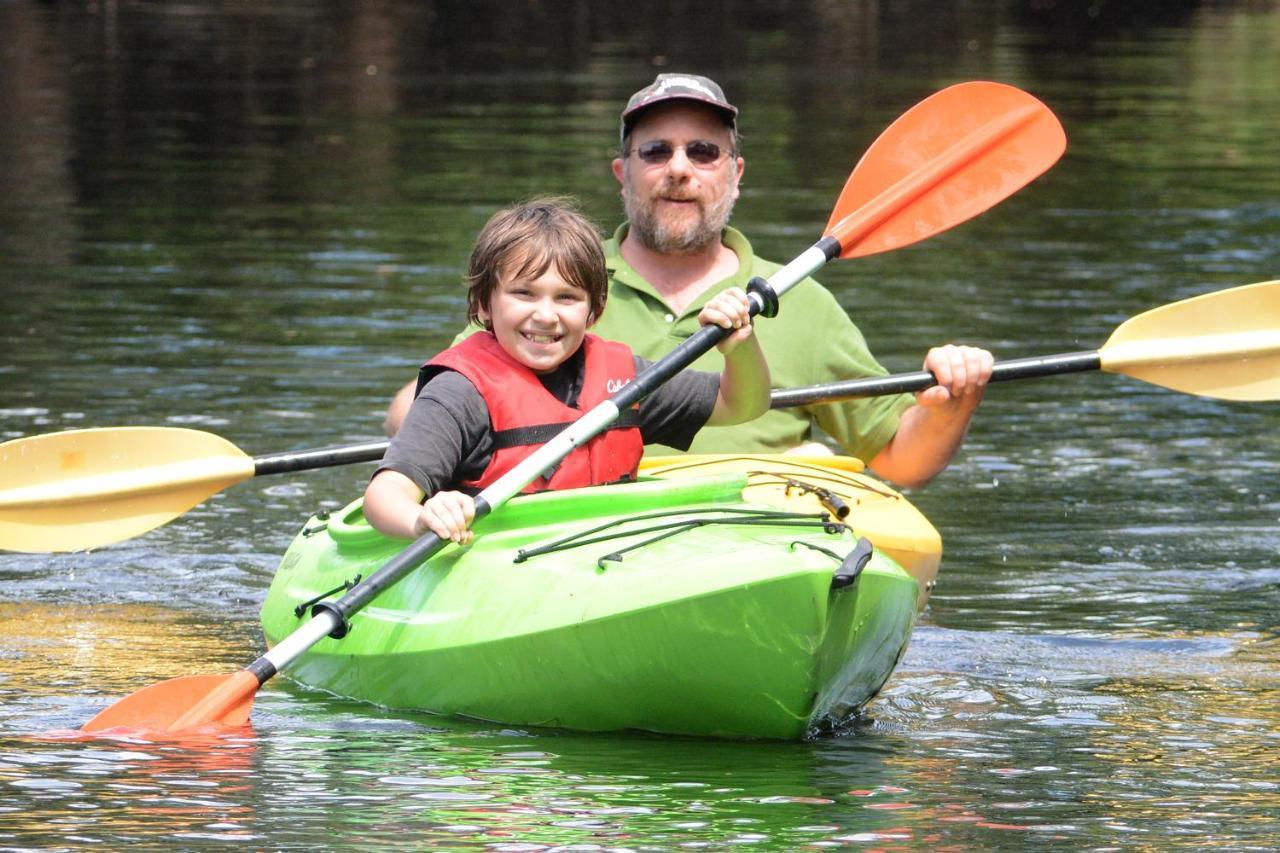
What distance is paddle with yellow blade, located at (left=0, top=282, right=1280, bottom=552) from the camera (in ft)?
19.3

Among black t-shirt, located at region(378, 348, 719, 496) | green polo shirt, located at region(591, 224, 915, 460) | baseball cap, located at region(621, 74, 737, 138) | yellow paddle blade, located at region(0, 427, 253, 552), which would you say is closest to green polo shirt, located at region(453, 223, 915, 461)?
green polo shirt, located at region(591, 224, 915, 460)

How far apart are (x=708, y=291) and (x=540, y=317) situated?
42.6 inches

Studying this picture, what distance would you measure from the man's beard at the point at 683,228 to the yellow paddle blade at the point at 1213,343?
110cm

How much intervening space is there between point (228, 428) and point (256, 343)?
188 centimetres

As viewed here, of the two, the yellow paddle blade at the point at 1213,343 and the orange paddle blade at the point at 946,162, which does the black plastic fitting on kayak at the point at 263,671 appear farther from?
the yellow paddle blade at the point at 1213,343

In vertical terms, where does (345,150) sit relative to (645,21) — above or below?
below

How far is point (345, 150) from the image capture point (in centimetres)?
1755

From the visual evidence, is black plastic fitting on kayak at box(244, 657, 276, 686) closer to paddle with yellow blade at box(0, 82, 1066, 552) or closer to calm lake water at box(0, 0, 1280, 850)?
A: calm lake water at box(0, 0, 1280, 850)

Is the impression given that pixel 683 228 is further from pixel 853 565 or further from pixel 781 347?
pixel 853 565

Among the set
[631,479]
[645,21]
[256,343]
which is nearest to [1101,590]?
[631,479]

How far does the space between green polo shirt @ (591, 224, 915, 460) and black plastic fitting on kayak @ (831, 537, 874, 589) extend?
4.43 feet

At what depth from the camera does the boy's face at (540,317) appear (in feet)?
15.5

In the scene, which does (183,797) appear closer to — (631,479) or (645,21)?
(631,479)

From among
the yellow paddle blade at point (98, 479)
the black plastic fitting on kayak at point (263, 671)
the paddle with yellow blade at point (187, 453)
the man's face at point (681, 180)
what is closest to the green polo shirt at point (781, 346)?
the man's face at point (681, 180)
